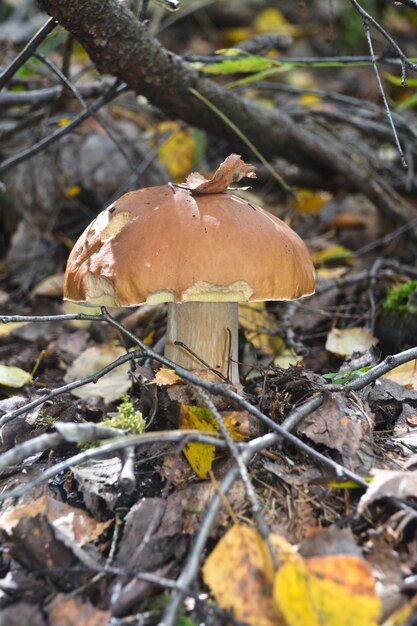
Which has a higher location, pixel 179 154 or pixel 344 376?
pixel 179 154

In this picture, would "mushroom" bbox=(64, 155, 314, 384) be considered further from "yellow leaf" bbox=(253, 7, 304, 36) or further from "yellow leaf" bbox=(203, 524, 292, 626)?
"yellow leaf" bbox=(253, 7, 304, 36)

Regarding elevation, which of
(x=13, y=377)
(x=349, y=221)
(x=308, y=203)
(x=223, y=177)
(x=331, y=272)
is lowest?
(x=349, y=221)

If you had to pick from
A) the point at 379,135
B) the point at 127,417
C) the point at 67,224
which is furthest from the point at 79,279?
the point at 379,135

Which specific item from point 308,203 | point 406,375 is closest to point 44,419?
point 406,375

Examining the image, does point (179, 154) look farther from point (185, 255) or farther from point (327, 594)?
point (327, 594)

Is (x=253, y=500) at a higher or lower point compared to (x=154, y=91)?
lower

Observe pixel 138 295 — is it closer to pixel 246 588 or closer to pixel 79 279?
pixel 79 279
